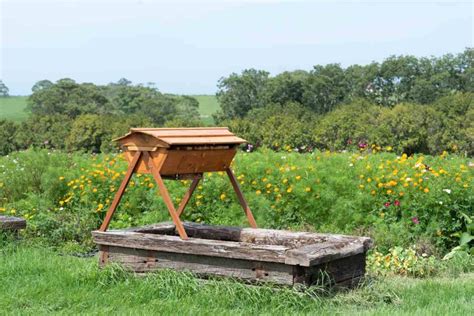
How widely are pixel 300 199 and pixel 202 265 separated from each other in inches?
133

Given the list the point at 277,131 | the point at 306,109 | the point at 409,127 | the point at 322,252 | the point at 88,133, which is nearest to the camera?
the point at 322,252

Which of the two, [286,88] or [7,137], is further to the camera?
[286,88]

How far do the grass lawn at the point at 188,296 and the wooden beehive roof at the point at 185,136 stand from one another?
115 centimetres

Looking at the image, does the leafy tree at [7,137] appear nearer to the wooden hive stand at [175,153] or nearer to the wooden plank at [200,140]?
the wooden hive stand at [175,153]

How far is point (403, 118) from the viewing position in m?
23.3

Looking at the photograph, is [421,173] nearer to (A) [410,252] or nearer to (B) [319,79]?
(A) [410,252]

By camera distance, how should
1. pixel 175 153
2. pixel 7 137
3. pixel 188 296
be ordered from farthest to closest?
pixel 7 137, pixel 175 153, pixel 188 296

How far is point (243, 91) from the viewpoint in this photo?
110 ft

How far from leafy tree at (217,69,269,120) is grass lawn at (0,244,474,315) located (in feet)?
88.1

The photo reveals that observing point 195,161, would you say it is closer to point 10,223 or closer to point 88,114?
point 10,223

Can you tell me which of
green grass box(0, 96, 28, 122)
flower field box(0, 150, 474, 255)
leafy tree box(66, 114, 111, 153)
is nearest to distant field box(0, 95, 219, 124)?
green grass box(0, 96, 28, 122)

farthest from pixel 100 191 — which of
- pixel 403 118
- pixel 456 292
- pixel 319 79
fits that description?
pixel 319 79

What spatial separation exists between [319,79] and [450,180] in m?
22.5

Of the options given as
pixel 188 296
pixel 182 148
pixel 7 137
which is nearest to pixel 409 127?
pixel 7 137
